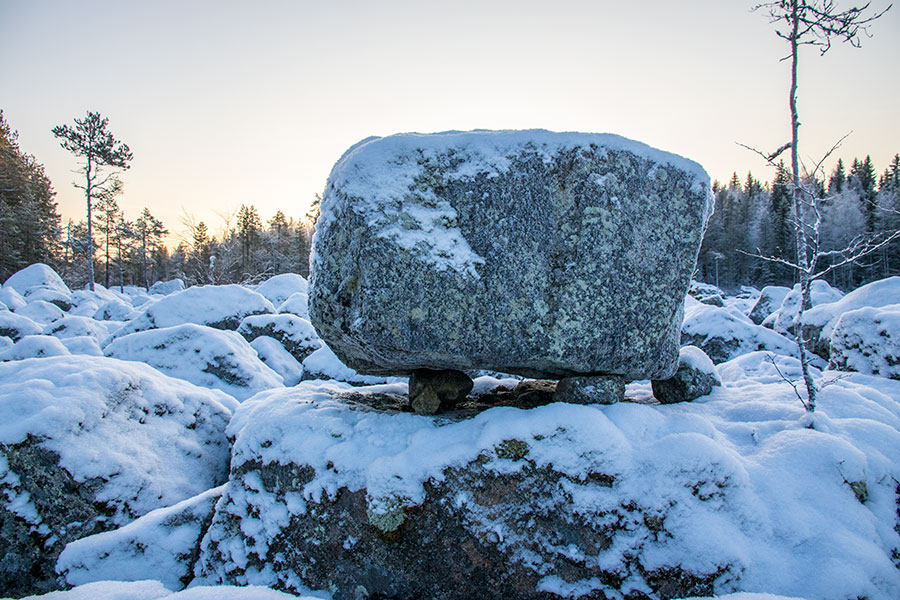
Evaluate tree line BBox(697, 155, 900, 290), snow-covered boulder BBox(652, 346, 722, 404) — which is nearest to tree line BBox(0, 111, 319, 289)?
snow-covered boulder BBox(652, 346, 722, 404)

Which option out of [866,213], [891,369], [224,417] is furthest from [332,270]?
[866,213]

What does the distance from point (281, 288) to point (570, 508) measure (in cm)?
1677

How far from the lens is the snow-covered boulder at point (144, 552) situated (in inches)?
122

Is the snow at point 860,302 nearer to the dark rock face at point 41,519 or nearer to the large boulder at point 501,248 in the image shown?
the large boulder at point 501,248

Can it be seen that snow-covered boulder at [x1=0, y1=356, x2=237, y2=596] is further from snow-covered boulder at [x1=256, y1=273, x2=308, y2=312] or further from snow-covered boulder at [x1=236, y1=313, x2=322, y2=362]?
snow-covered boulder at [x1=256, y1=273, x2=308, y2=312]

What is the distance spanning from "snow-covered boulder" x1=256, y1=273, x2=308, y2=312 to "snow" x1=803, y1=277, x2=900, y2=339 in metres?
15.6

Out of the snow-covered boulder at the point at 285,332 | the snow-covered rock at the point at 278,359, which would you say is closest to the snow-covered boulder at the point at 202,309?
the snow-covered boulder at the point at 285,332

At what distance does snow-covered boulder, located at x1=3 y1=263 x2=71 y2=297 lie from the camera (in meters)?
22.7

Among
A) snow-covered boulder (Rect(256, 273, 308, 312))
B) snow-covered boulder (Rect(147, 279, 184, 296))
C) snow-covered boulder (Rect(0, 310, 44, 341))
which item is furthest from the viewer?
snow-covered boulder (Rect(147, 279, 184, 296))

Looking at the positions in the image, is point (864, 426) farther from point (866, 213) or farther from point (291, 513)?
point (866, 213)

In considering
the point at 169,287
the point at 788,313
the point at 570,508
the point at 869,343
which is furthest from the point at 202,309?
the point at 169,287

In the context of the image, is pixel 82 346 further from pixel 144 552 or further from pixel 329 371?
pixel 144 552

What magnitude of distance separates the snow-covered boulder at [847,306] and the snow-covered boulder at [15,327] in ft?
63.4

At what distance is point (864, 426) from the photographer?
3211 mm
